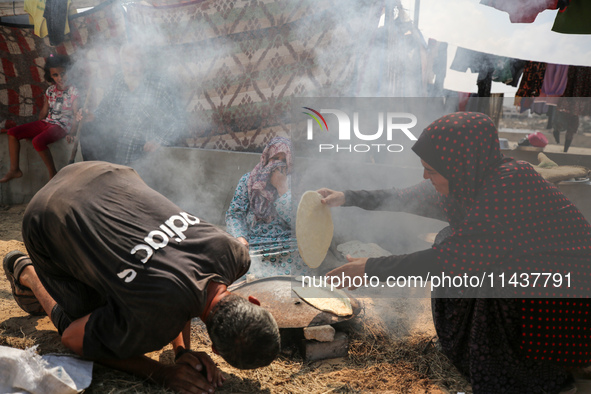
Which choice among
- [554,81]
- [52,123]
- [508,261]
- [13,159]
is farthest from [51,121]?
[554,81]

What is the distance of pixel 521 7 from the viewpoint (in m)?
3.61

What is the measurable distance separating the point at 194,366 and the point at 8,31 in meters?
6.22

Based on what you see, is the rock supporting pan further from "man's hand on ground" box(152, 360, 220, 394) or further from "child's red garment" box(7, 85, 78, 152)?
"child's red garment" box(7, 85, 78, 152)

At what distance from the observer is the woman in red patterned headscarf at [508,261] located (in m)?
2.21

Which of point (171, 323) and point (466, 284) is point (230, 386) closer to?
point (171, 323)

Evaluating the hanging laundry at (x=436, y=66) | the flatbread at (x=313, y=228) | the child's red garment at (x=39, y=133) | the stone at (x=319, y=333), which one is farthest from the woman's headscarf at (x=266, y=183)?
the child's red garment at (x=39, y=133)

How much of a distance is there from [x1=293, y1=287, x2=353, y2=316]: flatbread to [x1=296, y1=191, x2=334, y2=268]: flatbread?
28 centimetres

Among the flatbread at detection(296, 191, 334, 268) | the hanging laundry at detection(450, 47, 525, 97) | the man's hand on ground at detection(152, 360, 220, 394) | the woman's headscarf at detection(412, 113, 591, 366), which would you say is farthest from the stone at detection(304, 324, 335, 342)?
the hanging laundry at detection(450, 47, 525, 97)

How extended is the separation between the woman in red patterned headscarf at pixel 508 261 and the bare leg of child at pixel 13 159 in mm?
6043

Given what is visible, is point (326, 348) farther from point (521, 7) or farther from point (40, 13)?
point (40, 13)

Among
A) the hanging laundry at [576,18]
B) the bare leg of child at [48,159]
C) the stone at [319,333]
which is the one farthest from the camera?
the bare leg of child at [48,159]

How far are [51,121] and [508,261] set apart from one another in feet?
20.3

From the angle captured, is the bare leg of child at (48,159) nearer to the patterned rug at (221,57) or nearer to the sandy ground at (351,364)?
the patterned rug at (221,57)

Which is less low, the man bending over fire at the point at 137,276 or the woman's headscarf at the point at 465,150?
the woman's headscarf at the point at 465,150
